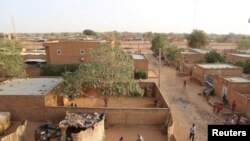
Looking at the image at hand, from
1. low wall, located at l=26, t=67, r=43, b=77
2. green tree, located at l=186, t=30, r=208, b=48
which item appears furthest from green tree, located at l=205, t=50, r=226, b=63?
low wall, located at l=26, t=67, r=43, b=77

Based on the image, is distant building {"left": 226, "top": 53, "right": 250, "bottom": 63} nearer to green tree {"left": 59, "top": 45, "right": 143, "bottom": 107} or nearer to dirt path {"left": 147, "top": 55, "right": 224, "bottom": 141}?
dirt path {"left": 147, "top": 55, "right": 224, "bottom": 141}

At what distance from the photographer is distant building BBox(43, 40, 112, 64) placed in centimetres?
3147

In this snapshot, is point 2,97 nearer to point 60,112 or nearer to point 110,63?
point 60,112

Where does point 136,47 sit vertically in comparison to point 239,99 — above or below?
above

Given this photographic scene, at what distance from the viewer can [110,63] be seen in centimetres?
1967

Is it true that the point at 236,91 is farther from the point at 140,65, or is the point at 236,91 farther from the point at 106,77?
the point at 140,65

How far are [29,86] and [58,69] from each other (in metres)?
10.4

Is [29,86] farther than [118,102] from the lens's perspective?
No

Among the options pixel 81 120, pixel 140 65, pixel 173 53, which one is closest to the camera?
pixel 81 120

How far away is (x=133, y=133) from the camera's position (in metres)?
16.1

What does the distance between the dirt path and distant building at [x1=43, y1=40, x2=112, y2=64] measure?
1116 centimetres

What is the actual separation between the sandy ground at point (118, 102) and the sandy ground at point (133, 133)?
502 cm

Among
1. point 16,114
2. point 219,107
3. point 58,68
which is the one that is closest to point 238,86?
point 219,107

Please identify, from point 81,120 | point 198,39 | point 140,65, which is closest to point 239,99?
point 81,120
